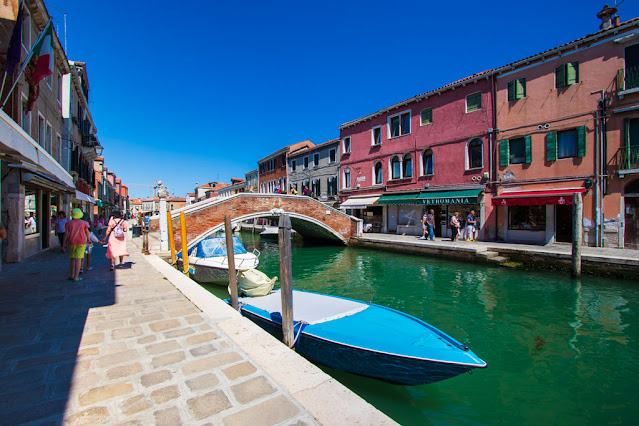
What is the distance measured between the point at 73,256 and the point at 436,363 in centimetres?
618

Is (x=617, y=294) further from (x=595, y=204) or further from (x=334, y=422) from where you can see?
(x=334, y=422)

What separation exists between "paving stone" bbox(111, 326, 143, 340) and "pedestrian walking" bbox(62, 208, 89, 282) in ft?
9.94

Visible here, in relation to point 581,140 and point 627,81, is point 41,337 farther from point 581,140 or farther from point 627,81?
point 627,81

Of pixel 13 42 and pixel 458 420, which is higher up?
pixel 13 42

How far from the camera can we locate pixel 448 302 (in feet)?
24.5

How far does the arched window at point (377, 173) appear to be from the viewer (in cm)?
1962

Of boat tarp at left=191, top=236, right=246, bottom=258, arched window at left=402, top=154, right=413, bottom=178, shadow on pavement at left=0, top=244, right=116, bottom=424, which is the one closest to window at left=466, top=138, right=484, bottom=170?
arched window at left=402, top=154, right=413, bottom=178

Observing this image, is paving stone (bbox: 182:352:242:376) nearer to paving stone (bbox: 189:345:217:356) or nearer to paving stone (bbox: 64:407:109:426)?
paving stone (bbox: 189:345:217:356)

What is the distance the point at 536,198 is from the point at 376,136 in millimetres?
10001

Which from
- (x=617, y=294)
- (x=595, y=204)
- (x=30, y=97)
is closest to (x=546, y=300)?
(x=617, y=294)

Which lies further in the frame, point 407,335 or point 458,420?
point 407,335

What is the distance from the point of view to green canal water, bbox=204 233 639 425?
11.7 ft

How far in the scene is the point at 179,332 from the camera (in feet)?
10.7

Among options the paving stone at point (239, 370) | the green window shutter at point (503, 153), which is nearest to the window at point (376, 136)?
the green window shutter at point (503, 153)
